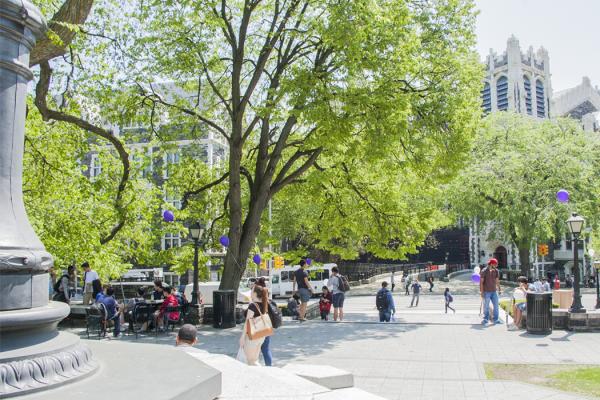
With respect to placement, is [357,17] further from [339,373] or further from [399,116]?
[339,373]

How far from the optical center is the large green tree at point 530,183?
112 feet

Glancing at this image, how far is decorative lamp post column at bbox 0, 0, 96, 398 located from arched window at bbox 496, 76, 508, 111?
95.3 meters

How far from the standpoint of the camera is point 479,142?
4012 cm

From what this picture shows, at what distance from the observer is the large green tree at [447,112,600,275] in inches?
1345

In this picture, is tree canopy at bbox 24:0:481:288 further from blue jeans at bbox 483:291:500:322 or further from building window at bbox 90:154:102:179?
blue jeans at bbox 483:291:500:322

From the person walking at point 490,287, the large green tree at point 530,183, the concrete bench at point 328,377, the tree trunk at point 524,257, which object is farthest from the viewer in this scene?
the tree trunk at point 524,257

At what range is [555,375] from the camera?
345 inches

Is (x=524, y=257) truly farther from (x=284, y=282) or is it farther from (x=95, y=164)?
(x=95, y=164)

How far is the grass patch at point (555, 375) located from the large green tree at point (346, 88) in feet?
23.5

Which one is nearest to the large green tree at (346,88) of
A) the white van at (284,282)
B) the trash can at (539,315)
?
the trash can at (539,315)

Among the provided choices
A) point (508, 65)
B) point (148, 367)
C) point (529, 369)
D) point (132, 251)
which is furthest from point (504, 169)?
point (508, 65)

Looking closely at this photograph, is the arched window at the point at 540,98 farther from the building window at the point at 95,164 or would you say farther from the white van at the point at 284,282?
the building window at the point at 95,164

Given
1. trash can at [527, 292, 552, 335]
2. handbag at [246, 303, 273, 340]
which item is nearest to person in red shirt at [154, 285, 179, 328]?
handbag at [246, 303, 273, 340]

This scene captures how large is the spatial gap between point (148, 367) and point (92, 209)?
1578 centimetres
